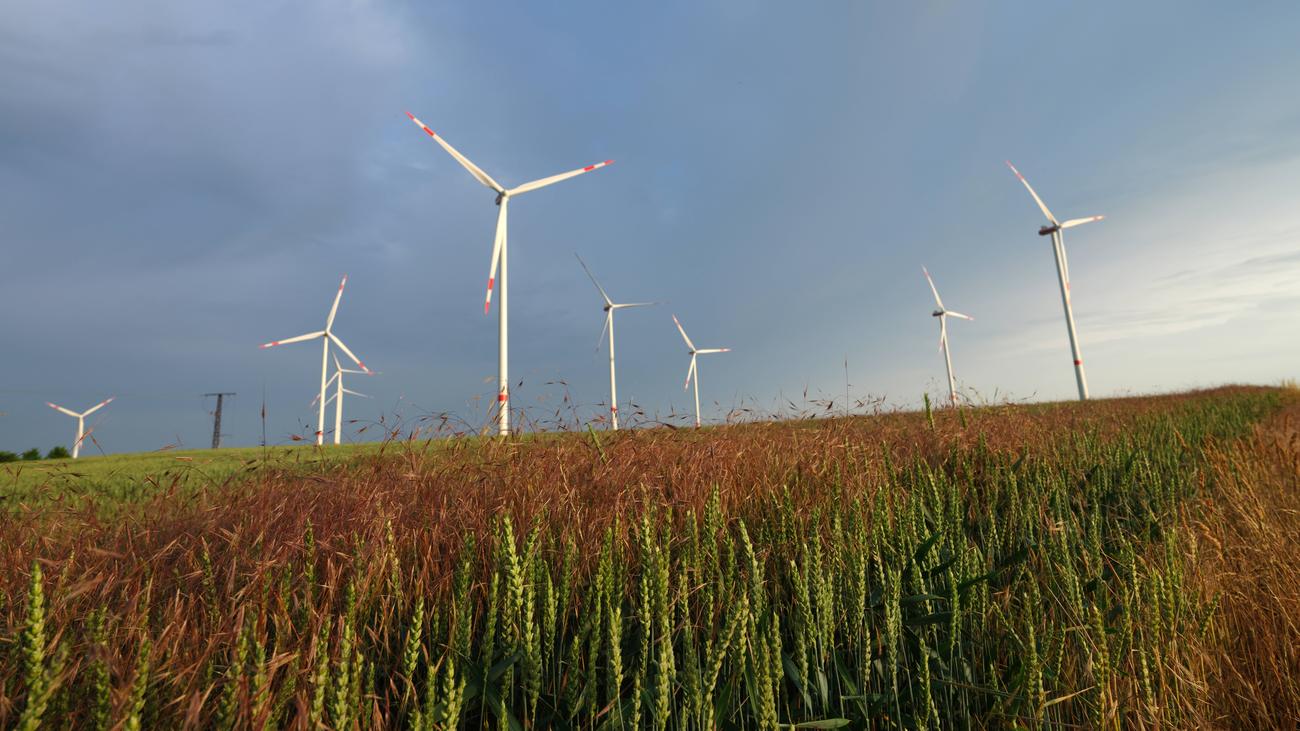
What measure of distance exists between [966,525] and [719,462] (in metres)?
2.36

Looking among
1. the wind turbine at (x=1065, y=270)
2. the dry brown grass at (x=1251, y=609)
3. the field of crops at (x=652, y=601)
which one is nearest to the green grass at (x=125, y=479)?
the field of crops at (x=652, y=601)

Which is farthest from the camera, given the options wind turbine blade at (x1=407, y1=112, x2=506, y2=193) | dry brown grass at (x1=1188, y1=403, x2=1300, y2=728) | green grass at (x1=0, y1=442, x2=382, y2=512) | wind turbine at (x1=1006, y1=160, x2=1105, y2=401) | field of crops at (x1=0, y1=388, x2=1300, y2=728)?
wind turbine at (x1=1006, y1=160, x2=1105, y2=401)

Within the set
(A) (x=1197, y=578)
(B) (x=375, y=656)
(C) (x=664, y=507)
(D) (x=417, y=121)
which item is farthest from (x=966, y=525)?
(D) (x=417, y=121)

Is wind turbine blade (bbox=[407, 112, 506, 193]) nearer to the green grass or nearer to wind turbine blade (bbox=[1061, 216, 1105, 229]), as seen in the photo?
the green grass

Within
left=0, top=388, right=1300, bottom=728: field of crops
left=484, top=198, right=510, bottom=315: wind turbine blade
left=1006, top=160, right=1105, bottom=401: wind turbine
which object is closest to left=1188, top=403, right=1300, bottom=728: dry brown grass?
left=0, top=388, right=1300, bottom=728: field of crops

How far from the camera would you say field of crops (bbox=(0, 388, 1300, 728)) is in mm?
2178

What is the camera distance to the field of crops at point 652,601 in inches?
85.7

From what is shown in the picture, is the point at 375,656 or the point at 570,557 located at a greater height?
the point at 570,557

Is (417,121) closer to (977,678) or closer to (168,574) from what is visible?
(168,574)

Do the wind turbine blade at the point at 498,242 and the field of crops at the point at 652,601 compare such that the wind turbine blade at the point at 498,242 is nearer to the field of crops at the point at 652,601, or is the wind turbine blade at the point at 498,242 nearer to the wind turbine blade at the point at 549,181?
the wind turbine blade at the point at 549,181

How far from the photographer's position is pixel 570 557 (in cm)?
299

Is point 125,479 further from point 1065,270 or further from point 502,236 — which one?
point 1065,270

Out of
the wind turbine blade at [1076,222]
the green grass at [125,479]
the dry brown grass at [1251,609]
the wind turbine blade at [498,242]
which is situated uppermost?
the wind turbine blade at [1076,222]

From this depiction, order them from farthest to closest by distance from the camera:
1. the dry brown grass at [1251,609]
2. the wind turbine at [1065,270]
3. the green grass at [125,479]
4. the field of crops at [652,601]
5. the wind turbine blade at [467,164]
→ the wind turbine at [1065,270] → the wind turbine blade at [467,164] → the green grass at [125,479] → the dry brown grass at [1251,609] → the field of crops at [652,601]
